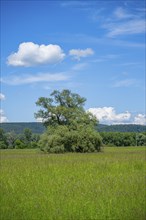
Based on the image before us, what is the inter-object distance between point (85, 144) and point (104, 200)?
40.4 metres

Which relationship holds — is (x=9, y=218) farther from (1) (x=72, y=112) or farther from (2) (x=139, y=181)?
(1) (x=72, y=112)

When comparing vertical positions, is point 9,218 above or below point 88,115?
below

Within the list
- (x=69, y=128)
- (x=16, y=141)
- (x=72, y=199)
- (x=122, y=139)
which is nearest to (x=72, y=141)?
(x=69, y=128)

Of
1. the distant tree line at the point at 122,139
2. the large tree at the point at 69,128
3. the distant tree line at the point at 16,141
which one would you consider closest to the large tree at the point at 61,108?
the large tree at the point at 69,128

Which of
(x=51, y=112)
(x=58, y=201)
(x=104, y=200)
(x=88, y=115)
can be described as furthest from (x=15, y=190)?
(x=51, y=112)

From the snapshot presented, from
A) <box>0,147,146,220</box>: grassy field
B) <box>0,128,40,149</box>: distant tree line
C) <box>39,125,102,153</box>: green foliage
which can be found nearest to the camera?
<box>0,147,146,220</box>: grassy field

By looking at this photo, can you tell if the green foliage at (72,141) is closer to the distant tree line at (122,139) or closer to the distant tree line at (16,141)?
the distant tree line at (16,141)

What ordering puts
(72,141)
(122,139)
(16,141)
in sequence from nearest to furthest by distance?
(72,141), (16,141), (122,139)

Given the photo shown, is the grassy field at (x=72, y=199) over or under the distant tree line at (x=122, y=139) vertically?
under

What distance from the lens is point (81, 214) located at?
1027 cm

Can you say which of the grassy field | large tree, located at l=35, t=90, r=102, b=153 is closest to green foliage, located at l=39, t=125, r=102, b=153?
large tree, located at l=35, t=90, r=102, b=153

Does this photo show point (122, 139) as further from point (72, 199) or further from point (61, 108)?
point (72, 199)

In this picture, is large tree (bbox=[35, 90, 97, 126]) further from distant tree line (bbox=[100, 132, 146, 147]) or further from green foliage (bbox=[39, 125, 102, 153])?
distant tree line (bbox=[100, 132, 146, 147])

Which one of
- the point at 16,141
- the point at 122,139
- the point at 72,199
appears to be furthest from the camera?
the point at 122,139
